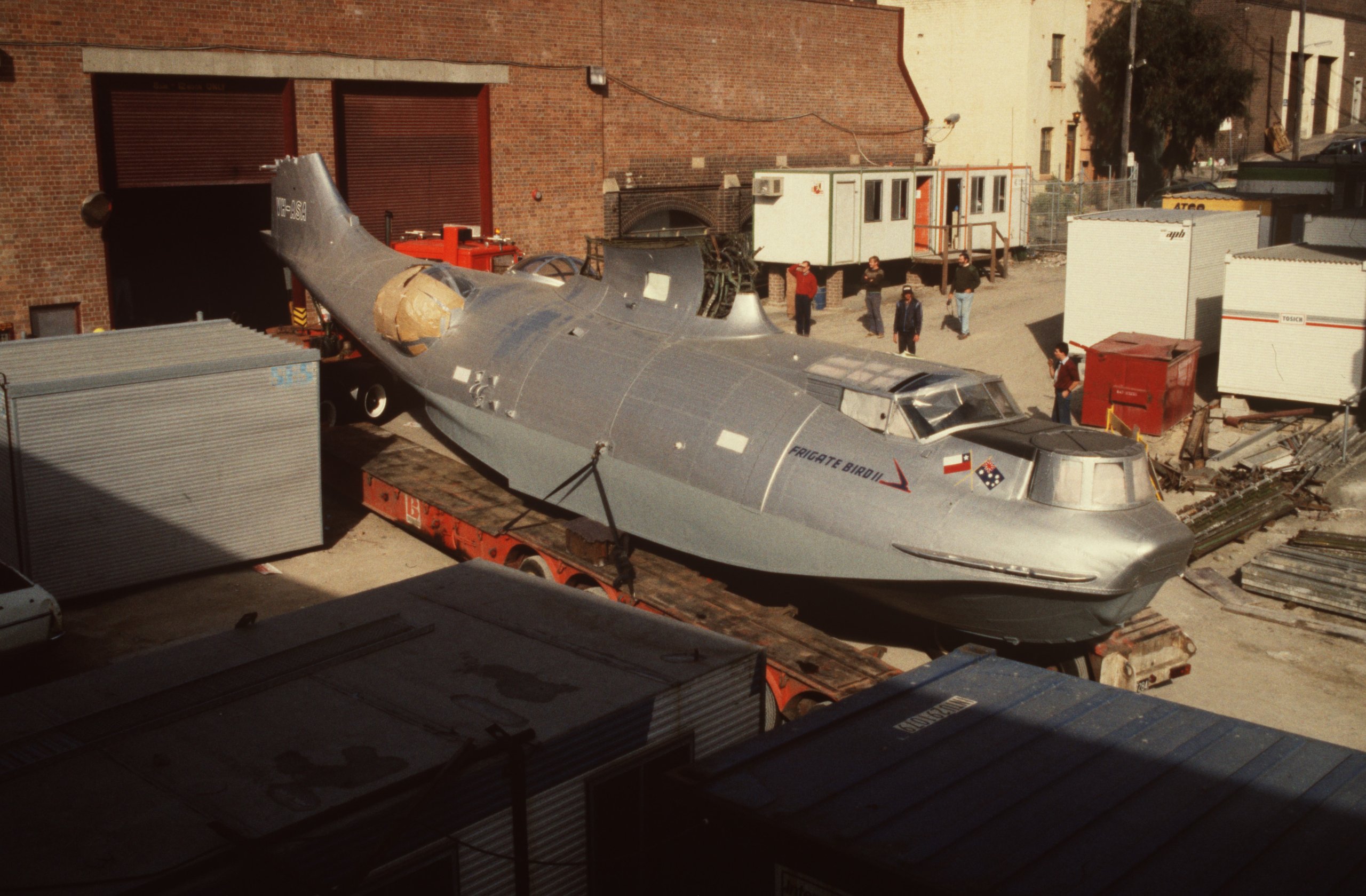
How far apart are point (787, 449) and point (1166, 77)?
39.2 metres

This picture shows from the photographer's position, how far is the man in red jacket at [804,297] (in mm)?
25250

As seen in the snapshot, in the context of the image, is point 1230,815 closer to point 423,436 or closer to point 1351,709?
point 1351,709

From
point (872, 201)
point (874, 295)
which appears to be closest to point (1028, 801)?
point (874, 295)

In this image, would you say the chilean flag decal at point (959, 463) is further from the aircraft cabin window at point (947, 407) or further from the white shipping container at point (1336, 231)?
the white shipping container at point (1336, 231)

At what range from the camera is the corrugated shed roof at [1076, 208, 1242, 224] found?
75.0 feet

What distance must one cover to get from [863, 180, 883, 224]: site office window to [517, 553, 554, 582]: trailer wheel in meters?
20.0

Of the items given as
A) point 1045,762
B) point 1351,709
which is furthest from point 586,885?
point 1351,709

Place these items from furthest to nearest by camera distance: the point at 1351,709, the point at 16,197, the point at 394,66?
the point at 394,66
the point at 16,197
the point at 1351,709

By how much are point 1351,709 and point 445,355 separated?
11.6 metres

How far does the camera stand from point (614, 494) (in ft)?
45.4

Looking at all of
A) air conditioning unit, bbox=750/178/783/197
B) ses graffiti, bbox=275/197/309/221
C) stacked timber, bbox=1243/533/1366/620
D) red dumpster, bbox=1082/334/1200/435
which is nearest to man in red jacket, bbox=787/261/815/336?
air conditioning unit, bbox=750/178/783/197

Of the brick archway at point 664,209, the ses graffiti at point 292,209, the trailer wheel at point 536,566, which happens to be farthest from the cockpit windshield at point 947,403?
the brick archway at point 664,209

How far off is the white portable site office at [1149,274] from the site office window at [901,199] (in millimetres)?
9018

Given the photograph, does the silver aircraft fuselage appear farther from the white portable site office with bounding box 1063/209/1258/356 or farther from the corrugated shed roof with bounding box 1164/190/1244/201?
the corrugated shed roof with bounding box 1164/190/1244/201
